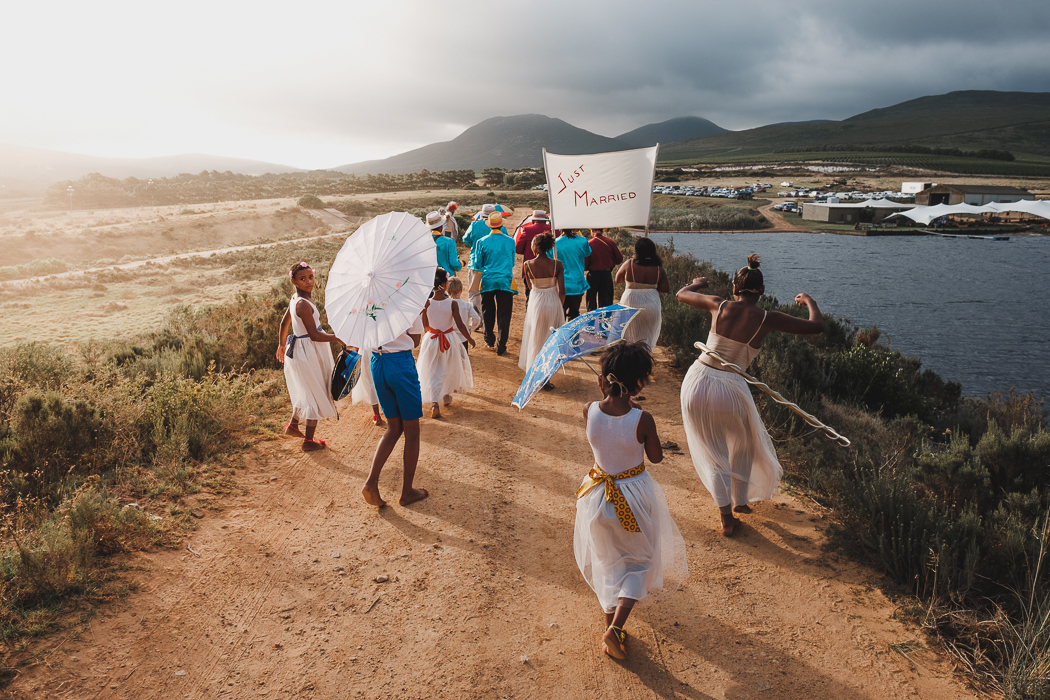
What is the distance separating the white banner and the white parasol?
360 cm

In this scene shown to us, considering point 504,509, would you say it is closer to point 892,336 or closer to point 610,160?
point 610,160

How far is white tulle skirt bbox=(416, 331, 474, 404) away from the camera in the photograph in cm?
762

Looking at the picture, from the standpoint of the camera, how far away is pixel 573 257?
380 inches

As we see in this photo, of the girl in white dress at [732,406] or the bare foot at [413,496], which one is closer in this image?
the girl in white dress at [732,406]

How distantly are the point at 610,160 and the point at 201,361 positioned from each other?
7.23m

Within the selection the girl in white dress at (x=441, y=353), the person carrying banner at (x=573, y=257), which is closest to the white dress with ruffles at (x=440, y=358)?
the girl in white dress at (x=441, y=353)

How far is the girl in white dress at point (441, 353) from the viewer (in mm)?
7430

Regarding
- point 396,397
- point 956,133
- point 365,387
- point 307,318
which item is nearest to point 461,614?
point 396,397

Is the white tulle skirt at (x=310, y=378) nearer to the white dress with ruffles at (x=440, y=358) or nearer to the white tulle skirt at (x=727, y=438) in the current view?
the white dress with ruffles at (x=440, y=358)

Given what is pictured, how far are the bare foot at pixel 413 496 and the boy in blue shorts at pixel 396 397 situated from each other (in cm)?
20

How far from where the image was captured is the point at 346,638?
3.86 metres

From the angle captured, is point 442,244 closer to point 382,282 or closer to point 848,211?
point 382,282

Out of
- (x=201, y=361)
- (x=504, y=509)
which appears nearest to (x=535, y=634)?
(x=504, y=509)

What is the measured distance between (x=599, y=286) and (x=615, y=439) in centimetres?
637
